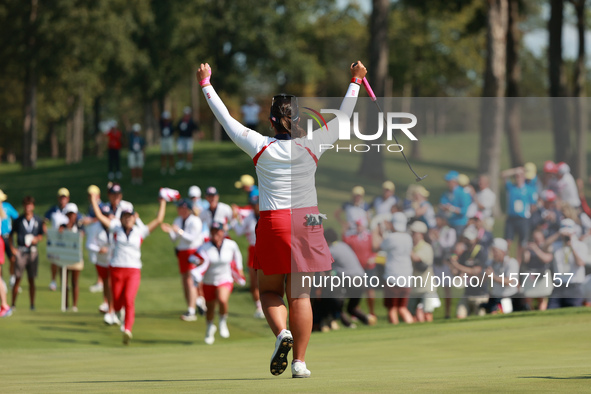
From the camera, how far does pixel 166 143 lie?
32812mm

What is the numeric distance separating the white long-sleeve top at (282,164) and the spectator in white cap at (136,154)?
23.2m

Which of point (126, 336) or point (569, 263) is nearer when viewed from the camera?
point (569, 263)

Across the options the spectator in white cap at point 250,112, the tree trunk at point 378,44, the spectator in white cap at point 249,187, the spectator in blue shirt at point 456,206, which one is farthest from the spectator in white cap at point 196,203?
the spectator in white cap at point 250,112

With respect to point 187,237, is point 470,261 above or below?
below

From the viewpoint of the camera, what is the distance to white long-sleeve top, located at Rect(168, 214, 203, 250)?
53.7ft

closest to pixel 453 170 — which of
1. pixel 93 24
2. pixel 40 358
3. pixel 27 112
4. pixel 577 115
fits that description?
pixel 577 115

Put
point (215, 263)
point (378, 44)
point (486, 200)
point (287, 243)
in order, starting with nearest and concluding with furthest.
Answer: point (287, 243) < point (486, 200) < point (215, 263) < point (378, 44)

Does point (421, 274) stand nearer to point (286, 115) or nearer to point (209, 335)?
point (209, 335)

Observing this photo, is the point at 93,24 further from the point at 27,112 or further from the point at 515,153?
the point at 515,153

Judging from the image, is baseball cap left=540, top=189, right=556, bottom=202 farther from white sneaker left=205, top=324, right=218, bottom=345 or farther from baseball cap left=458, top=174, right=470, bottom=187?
white sneaker left=205, top=324, right=218, bottom=345

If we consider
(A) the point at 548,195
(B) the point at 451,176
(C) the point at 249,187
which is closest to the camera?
(A) the point at 548,195

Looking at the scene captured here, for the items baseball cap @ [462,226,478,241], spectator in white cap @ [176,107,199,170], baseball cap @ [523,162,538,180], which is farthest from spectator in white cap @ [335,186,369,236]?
spectator in white cap @ [176,107,199,170]

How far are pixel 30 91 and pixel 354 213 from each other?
38350 mm

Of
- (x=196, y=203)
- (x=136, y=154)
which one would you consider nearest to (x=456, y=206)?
(x=196, y=203)
